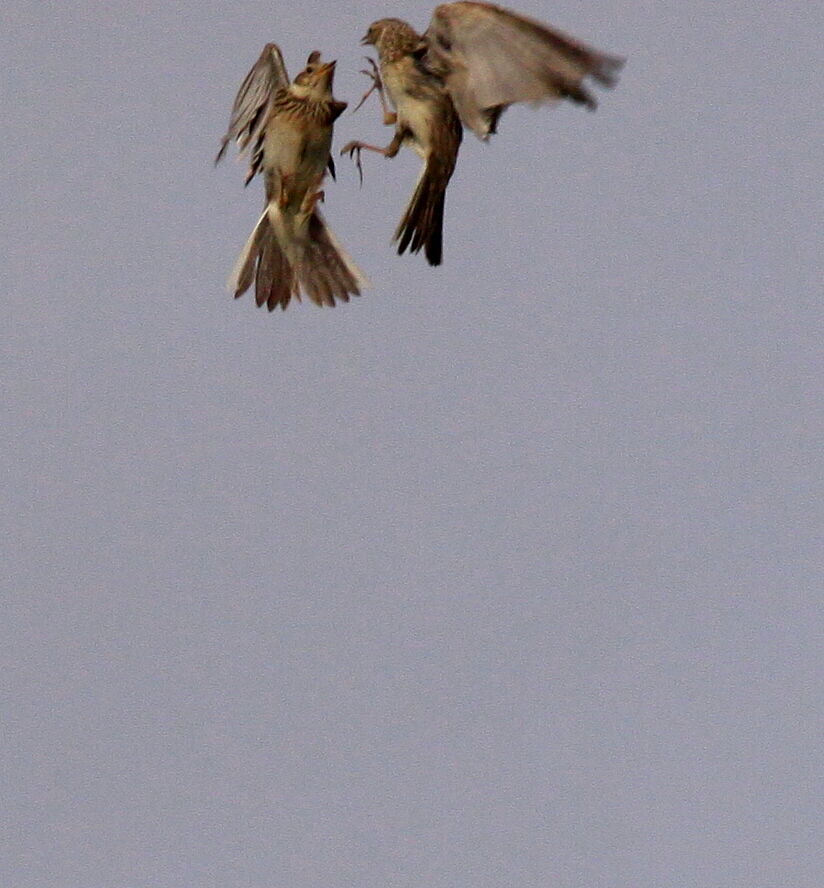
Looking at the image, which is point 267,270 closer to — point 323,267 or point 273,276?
point 273,276

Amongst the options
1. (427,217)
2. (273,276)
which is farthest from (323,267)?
(427,217)

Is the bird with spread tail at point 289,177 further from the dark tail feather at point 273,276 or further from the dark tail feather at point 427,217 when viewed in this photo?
the dark tail feather at point 427,217

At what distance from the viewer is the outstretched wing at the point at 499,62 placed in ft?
45.6

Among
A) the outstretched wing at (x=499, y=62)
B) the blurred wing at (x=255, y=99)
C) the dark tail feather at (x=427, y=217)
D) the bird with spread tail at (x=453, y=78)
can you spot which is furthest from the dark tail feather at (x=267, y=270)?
the outstretched wing at (x=499, y=62)

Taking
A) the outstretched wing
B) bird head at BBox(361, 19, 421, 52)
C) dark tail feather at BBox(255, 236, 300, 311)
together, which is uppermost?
bird head at BBox(361, 19, 421, 52)

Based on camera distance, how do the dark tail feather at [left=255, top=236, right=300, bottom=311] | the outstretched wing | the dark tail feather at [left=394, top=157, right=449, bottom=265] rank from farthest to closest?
the dark tail feather at [left=255, top=236, right=300, bottom=311] < the dark tail feather at [left=394, top=157, right=449, bottom=265] < the outstretched wing

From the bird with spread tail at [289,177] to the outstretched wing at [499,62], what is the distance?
164cm

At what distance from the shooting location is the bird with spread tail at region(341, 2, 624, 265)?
46.1ft

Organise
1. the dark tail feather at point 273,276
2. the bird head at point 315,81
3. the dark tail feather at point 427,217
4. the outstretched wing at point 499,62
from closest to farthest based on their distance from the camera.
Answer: the outstretched wing at point 499,62 < the dark tail feather at point 427,217 < the bird head at point 315,81 < the dark tail feather at point 273,276

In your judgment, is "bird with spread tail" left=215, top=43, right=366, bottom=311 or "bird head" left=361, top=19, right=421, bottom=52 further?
"bird with spread tail" left=215, top=43, right=366, bottom=311

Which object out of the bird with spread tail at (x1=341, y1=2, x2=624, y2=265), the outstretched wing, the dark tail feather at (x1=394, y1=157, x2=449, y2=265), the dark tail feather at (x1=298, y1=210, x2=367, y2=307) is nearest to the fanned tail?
the dark tail feather at (x1=298, y1=210, x2=367, y2=307)

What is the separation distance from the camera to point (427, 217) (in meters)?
15.9

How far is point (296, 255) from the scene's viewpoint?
1780cm

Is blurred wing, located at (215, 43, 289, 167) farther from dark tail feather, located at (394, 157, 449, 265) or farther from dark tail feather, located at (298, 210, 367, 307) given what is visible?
dark tail feather, located at (394, 157, 449, 265)
